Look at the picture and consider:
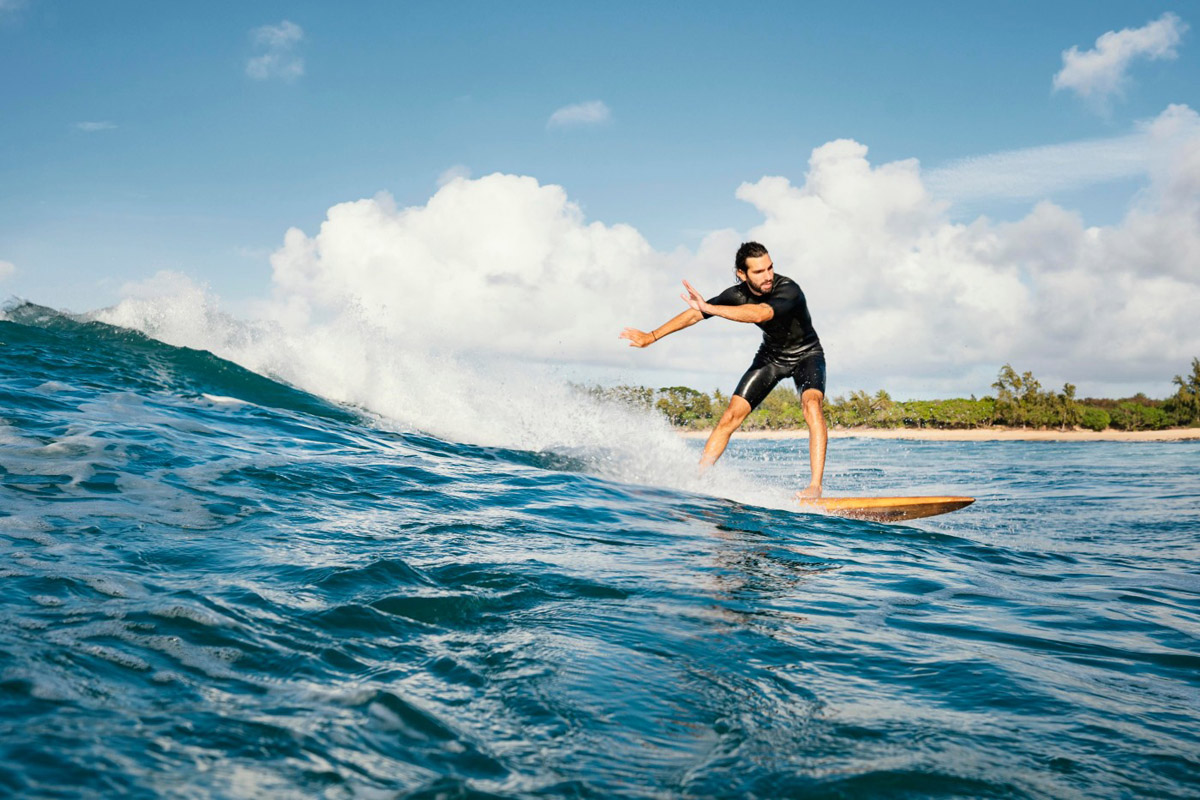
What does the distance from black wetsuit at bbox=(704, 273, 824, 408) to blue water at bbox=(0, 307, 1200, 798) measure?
7.10ft

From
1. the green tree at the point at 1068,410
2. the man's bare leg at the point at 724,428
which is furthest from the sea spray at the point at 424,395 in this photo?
the green tree at the point at 1068,410

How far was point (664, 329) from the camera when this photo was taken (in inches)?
297

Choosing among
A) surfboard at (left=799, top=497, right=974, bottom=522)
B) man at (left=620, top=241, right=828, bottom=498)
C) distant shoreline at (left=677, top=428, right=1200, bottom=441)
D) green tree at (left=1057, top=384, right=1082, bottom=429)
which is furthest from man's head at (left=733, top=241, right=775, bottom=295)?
green tree at (left=1057, top=384, right=1082, bottom=429)

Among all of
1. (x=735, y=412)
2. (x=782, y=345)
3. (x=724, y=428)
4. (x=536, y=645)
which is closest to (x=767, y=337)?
(x=782, y=345)

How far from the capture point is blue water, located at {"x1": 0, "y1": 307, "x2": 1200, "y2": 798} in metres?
1.89

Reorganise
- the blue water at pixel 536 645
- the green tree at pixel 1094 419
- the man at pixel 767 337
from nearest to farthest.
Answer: the blue water at pixel 536 645 → the man at pixel 767 337 → the green tree at pixel 1094 419

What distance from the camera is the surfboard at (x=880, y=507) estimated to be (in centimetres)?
717

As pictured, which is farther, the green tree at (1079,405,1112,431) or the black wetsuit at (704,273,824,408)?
the green tree at (1079,405,1112,431)

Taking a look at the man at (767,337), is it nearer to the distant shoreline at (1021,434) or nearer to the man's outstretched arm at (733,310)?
the man's outstretched arm at (733,310)

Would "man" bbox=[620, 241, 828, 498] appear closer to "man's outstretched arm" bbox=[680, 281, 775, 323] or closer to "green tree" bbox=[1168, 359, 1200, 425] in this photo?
"man's outstretched arm" bbox=[680, 281, 775, 323]

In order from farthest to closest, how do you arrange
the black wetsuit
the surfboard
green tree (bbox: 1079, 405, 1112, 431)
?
green tree (bbox: 1079, 405, 1112, 431)
the black wetsuit
the surfboard

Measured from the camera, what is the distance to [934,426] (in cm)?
4991

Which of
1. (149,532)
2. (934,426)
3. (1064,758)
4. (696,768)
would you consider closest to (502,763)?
(696,768)

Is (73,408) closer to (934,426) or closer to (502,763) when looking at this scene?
(502,763)
